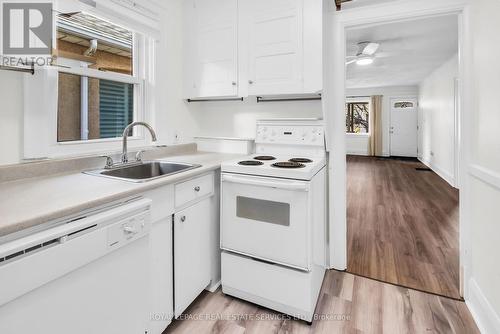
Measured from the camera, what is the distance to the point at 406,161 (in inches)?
328

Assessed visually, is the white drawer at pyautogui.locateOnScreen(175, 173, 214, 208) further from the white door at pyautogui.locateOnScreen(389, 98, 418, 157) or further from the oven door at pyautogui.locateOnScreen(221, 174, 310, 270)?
the white door at pyautogui.locateOnScreen(389, 98, 418, 157)

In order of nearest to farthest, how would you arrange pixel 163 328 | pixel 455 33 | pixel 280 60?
1. pixel 163 328
2. pixel 280 60
3. pixel 455 33

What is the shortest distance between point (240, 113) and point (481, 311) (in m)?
2.13

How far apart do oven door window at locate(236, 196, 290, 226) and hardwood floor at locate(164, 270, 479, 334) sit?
1.97 ft

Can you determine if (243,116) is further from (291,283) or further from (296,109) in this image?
(291,283)

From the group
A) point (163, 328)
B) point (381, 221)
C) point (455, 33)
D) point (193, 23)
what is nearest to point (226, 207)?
point (163, 328)

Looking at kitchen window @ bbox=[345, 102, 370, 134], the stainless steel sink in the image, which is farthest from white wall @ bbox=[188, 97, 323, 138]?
kitchen window @ bbox=[345, 102, 370, 134]

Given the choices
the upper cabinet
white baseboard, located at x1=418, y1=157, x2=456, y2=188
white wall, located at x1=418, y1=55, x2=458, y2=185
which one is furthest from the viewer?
white wall, located at x1=418, y1=55, x2=458, y2=185

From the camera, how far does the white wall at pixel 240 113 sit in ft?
7.24

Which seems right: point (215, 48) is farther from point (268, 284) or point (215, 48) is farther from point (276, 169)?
point (268, 284)

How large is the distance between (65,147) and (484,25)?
250 centimetres

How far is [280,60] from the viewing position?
198 centimetres

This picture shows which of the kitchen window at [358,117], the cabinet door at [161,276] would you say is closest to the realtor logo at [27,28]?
the cabinet door at [161,276]

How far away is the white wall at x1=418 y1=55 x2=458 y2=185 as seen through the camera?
16.9 ft
